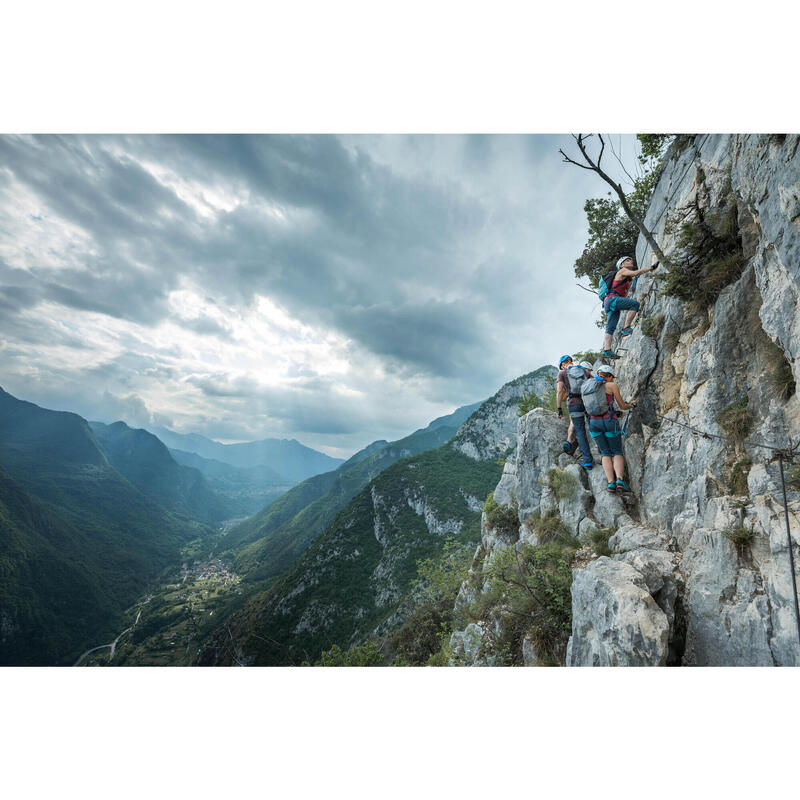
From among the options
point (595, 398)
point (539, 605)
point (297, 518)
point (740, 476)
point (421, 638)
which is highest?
point (595, 398)

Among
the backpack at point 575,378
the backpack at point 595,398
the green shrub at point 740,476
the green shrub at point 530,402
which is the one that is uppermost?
the green shrub at point 530,402

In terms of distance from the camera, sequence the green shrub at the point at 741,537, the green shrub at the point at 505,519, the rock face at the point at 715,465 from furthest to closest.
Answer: the green shrub at the point at 505,519 < the green shrub at the point at 741,537 < the rock face at the point at 715,465

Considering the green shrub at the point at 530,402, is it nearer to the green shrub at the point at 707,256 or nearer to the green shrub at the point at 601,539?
the green shrub at the point at 601,539

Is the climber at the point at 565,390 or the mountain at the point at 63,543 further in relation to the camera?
the mountain at the point at 63,543

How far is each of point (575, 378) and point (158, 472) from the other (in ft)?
601

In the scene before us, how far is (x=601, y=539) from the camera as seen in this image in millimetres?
5547

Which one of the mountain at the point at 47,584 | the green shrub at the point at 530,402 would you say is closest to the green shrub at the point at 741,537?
the green shrub at the point at 530,402

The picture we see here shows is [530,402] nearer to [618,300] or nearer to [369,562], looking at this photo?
Answer: [618,300]

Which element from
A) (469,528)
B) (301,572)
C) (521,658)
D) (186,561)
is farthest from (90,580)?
(521,658)

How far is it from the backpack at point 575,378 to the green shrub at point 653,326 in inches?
49.9

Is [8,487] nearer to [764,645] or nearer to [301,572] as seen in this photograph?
[301,572]

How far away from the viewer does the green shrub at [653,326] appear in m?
5.80

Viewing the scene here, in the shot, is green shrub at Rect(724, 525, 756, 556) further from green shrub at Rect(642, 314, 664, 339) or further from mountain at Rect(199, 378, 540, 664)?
mountain at Rect(199, 378, 540, 664)

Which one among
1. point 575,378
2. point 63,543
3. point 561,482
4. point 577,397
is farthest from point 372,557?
point 575,378
